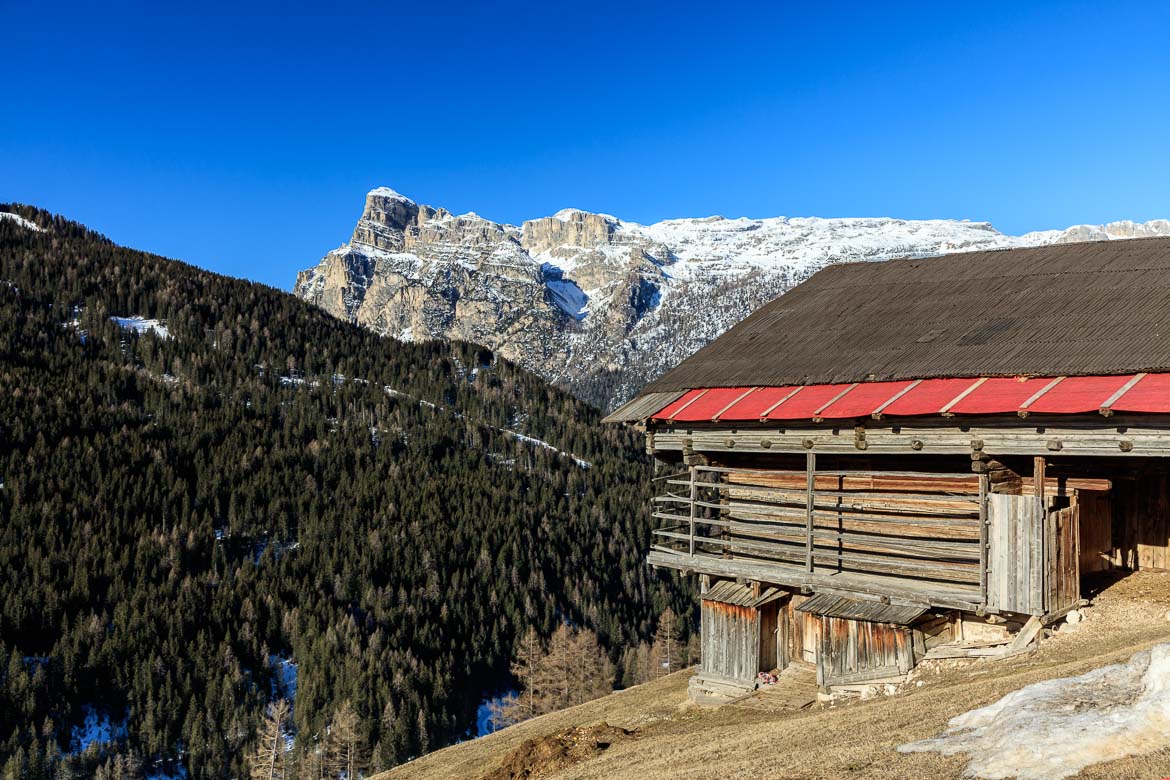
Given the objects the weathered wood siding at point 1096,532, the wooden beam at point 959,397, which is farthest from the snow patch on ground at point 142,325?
the weathered wood siding at point 1096,532

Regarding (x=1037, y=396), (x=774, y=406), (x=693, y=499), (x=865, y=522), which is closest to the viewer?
(x=1037, y=396)

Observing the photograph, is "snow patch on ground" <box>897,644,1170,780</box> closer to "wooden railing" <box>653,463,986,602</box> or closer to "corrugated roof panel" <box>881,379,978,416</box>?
"wooden railing" <box>653,463,986,602</box>

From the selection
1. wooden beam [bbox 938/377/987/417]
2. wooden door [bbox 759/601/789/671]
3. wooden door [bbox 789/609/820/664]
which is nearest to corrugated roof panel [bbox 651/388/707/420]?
wooden door [bbox 759/601/789/671]

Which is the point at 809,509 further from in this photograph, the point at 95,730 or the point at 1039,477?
the point at 95,730

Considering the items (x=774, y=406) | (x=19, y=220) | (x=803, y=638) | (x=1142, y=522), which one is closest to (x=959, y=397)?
(x=774, y=406)

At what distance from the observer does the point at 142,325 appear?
586 ft

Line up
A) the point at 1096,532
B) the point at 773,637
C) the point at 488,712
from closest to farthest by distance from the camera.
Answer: the point at 1096,532 < the point at 773,637 < the point at 488,712

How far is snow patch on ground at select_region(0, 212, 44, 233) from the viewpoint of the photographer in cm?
19212

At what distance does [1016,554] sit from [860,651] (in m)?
3.77

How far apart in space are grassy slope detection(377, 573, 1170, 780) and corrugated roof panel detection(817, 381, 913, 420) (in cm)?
511

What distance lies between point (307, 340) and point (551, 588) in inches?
3284

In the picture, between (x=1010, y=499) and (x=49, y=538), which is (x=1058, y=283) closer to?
(x=1010, y=499)

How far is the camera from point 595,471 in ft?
577

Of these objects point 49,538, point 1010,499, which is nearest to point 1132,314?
point 1010,499
